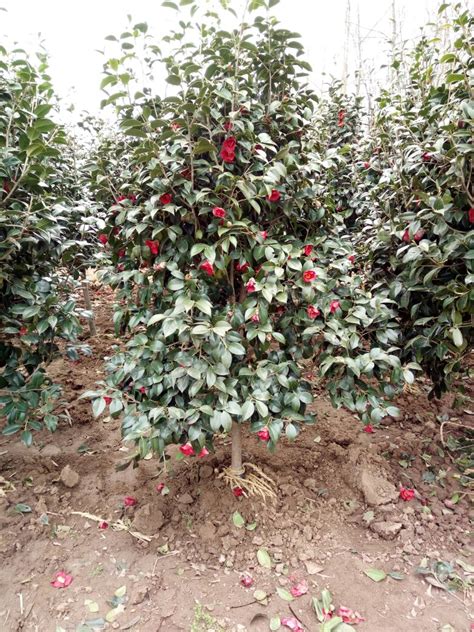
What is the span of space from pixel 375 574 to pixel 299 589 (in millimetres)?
315

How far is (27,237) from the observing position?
1.66 metres

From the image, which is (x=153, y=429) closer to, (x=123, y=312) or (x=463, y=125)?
(x=123, y=312)

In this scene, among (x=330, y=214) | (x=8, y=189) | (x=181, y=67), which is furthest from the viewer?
(x=330, y=214)

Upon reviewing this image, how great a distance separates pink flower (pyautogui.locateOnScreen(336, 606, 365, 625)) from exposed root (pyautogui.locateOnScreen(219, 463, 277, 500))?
1.71 ft

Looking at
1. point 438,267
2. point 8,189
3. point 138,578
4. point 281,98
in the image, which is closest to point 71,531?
point 138,578

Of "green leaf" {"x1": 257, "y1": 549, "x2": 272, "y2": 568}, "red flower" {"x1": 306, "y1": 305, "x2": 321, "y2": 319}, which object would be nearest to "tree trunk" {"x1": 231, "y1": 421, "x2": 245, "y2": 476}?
"green leaf" {"x1": 257, "y1": 549, "x2": 272, "y2": 568}

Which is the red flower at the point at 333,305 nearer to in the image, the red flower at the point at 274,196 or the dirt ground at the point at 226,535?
the red flower at the point at 274,196

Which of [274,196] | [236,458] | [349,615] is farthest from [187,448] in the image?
[274,196]

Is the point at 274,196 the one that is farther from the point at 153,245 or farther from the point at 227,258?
the point at 153,245

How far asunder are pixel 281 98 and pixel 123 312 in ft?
3.52

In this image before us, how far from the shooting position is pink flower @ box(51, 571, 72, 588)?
1.63 metres

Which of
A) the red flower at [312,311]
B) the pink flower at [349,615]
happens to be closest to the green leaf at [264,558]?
the pink flower at [349,615]

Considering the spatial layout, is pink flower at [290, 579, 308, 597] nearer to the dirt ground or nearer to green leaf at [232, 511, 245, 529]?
the dirt ground

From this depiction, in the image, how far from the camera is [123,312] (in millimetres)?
1755
